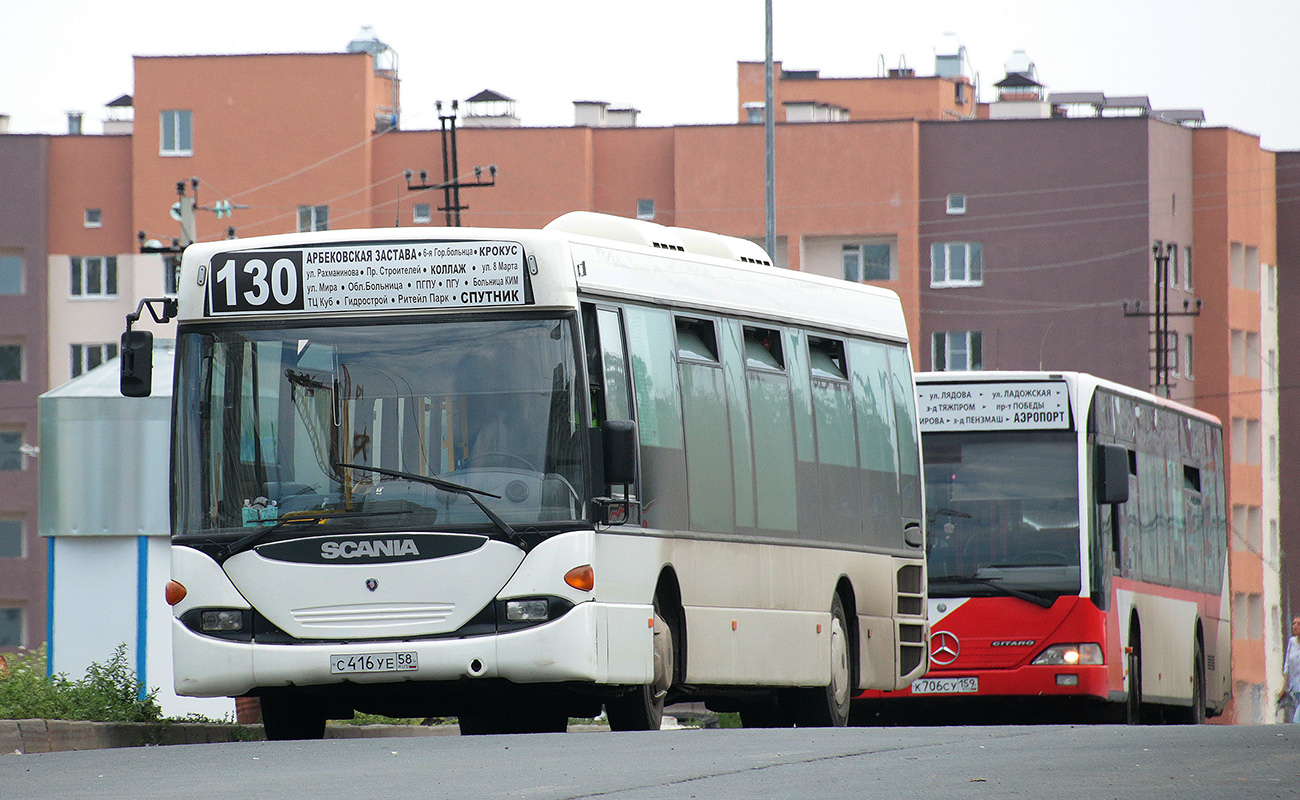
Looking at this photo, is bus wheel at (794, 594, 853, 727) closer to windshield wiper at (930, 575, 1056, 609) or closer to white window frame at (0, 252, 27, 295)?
windshield wiper at (930, 575, 1056, 609)

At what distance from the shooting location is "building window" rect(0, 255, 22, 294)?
77625mm

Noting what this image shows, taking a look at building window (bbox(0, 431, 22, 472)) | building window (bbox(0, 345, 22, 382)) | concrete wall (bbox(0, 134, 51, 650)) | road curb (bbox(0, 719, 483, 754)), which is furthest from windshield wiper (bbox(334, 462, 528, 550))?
building window (bbox(0, 345, 22, 382))

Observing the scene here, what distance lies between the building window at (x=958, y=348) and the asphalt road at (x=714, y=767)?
6237 cm

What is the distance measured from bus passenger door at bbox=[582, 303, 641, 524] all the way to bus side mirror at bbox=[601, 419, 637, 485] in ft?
0.37

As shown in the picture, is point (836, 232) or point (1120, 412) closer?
point (1120, 412)

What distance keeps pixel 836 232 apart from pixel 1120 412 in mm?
52563

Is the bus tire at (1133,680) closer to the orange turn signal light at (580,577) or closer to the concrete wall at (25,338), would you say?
the orange turn signal light at (580,577)

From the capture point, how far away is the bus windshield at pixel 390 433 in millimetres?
13016

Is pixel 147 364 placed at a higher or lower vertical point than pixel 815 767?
higher

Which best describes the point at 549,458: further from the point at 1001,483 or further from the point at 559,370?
Answer: the point at 1001,483

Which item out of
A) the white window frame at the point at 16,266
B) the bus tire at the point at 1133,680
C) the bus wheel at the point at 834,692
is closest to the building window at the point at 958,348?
the white window frame at the point at 16,266

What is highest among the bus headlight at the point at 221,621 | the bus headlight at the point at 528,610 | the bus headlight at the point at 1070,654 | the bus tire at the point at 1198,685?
the bus headlight at the point at 528,610

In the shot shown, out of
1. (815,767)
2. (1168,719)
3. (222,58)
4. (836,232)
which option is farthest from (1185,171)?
(815,767)

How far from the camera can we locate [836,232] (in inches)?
2889
